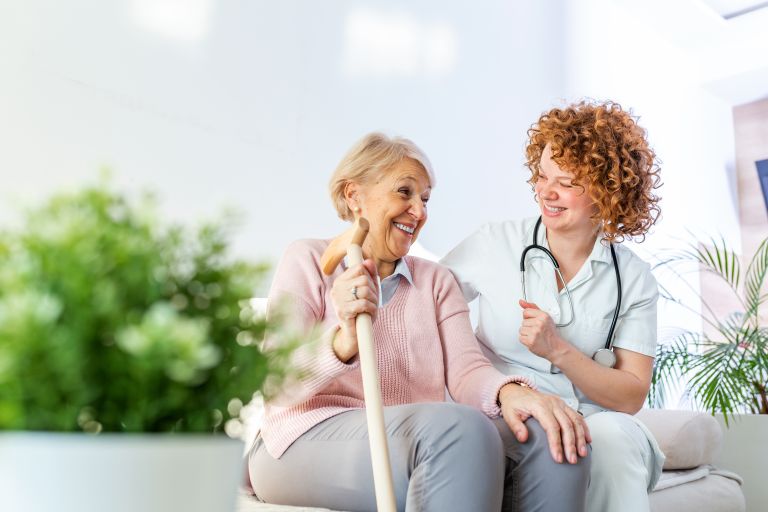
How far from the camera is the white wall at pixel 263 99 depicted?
6.79 ft

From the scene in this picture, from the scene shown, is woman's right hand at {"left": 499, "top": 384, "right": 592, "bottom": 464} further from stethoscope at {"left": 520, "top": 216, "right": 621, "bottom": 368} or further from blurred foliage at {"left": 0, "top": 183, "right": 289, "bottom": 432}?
blurred foliage at {"left": 0, "top": 183, "right": 289, "bottom": 432}

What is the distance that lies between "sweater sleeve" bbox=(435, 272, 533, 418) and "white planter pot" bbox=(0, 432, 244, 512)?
46.6 inches

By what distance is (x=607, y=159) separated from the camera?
Answer: 6.63ft

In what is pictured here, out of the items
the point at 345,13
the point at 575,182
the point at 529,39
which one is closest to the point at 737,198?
the point at 529,39

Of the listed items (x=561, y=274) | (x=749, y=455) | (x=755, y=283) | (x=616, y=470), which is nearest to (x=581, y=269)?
(x=561, y=274)

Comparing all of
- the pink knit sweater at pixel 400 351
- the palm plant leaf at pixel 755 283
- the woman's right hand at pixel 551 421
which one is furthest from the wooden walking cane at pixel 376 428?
the palm plant leaf at pixel 755 283

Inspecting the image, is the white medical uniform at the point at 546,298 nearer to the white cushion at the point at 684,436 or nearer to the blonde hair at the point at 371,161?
the blonde hair at the point at 371,161

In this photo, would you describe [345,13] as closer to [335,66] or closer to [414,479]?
[335,66]

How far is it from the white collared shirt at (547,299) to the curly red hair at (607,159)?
96mm

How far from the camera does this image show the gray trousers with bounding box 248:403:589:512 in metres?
1.25

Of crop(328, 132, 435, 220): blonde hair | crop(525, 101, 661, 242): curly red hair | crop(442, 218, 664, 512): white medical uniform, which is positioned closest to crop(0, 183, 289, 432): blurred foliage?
crop(328, 132, 435, 220): blonde hair

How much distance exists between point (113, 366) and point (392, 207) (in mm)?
1390

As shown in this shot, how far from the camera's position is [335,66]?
288 cm

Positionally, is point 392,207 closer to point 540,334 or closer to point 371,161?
point 371,161
